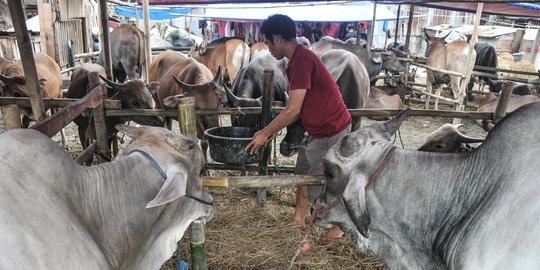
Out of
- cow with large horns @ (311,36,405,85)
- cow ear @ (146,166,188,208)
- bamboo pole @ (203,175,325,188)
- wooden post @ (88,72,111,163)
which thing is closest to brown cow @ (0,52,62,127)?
wooden post @ (88,72,111,163)

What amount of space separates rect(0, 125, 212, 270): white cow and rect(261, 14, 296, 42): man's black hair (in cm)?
142

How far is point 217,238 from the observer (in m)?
4.34

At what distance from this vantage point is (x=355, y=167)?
2590 millimetres

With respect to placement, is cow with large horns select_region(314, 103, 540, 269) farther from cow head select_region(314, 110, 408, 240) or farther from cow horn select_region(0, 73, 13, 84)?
cow horn select_region(0, 73, 13, 84)

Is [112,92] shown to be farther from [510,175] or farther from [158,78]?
[510,175]

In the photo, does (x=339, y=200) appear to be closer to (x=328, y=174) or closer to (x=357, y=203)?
(x=328, y=174)

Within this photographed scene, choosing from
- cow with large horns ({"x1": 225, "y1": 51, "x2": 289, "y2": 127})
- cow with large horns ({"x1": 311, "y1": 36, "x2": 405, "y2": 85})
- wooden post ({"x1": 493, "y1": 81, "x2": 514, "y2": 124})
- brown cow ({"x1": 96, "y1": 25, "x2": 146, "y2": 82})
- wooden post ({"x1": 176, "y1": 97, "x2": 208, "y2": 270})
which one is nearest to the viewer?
wooden post ({"x1": 176, "y1": 97, "x2": 208, "y2": 270})

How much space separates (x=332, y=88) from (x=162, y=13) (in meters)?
15.4

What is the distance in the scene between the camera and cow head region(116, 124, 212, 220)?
7.68 feet

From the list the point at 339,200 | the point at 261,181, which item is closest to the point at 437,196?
the point at 339,200

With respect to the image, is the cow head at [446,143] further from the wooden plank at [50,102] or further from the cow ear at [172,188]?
the wooden plank at [50,102]

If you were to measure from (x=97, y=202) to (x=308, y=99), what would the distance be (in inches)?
77.3

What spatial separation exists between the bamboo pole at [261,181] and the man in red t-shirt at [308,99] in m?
0.59

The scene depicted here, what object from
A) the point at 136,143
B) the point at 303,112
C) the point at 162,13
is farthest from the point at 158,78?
the point at 162,13
